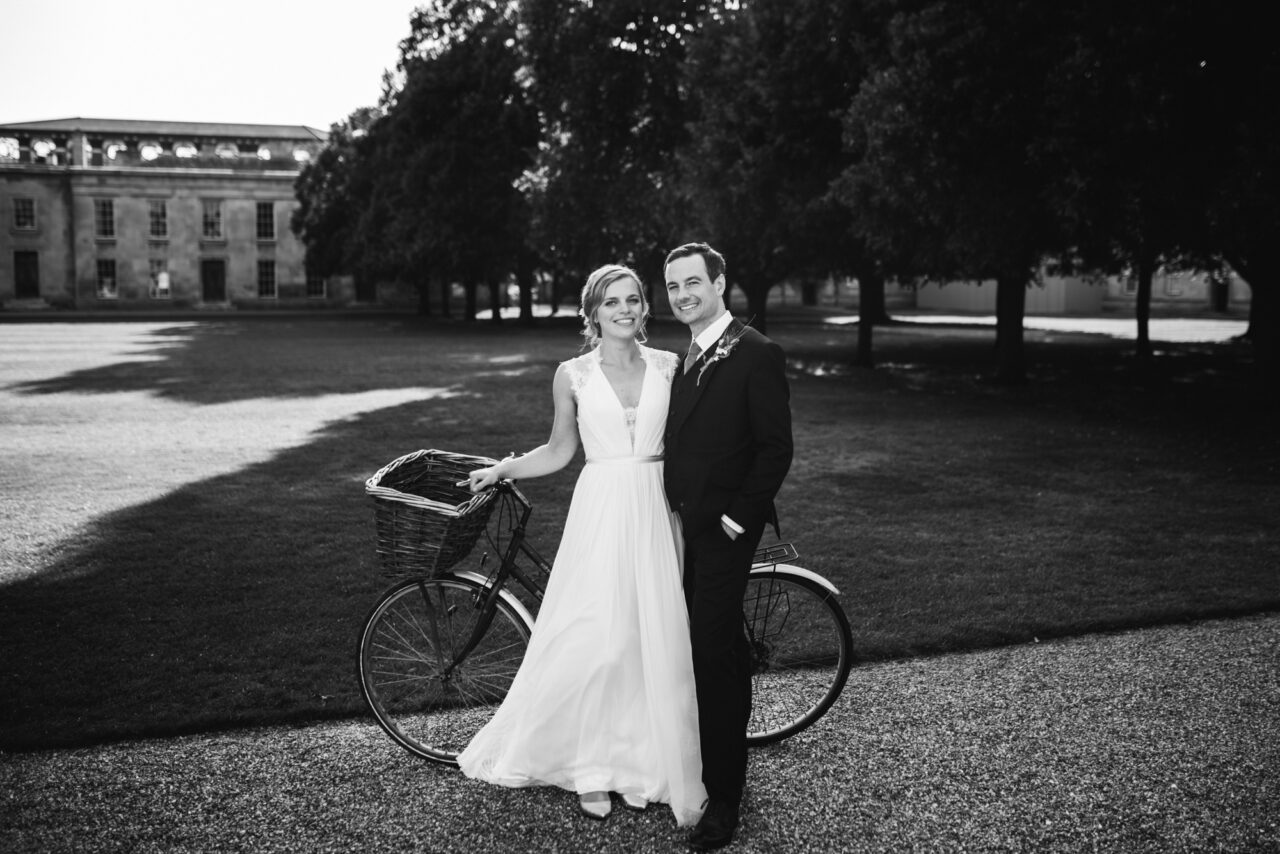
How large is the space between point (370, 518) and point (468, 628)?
4.80 meters

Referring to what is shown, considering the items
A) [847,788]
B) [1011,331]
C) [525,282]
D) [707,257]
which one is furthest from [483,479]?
[525,282]

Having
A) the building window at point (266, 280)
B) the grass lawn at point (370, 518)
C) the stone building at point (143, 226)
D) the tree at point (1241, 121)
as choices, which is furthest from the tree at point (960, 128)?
the building window at point (266, 280)

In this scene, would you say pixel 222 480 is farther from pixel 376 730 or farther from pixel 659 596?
pixel 659 596

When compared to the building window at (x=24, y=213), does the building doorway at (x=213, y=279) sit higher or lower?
lower

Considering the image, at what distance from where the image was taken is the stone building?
70.8m

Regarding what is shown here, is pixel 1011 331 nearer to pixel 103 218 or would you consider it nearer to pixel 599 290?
pixel 599 290

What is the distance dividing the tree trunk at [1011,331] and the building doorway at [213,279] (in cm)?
6523

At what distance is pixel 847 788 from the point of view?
406 cm

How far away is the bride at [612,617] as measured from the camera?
12.6 feet

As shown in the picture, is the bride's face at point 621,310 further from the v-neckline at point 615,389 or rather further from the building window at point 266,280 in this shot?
the building window at point 266,280

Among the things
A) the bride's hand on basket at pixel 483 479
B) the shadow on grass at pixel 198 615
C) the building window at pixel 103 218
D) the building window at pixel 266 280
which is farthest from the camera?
the building window at pixel 266 280

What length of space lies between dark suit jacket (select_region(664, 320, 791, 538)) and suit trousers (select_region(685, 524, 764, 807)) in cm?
11

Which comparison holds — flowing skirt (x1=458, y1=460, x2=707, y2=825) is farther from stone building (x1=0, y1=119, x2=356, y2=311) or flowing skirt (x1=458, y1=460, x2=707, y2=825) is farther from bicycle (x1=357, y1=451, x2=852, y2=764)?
stone building (x1=0, y1=119, x2=356, y2=311)

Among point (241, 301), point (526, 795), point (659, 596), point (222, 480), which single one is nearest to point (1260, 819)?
point (659, 596)
